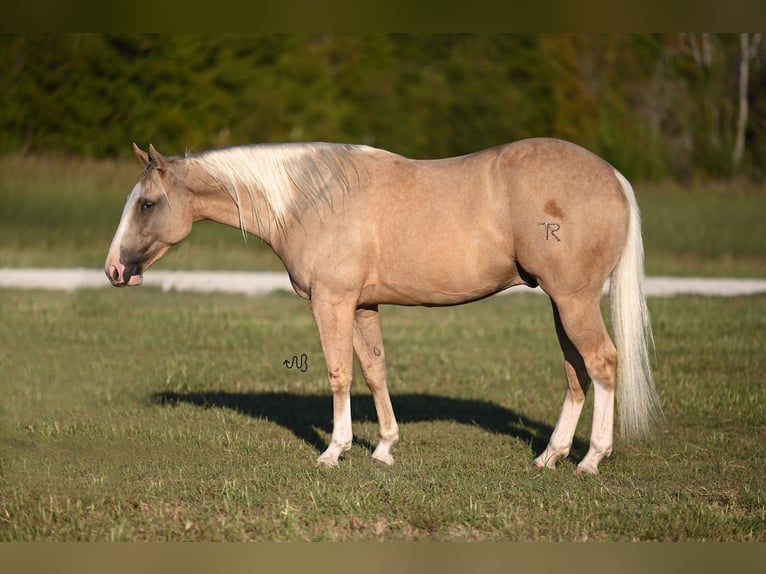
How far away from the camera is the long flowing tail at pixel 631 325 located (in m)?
6.93

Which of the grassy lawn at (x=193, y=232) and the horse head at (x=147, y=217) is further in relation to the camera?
the grassy lawn at (x=193, y=232)

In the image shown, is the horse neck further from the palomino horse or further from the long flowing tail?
the long flowing tail

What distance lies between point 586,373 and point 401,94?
59.9 feet

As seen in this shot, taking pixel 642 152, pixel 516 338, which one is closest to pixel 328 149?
pixel 516 338

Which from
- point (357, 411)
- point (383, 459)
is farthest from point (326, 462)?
point (357, 411)

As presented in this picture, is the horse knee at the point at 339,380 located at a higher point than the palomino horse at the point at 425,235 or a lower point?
lower

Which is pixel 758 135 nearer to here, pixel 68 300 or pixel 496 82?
pixel 496 82

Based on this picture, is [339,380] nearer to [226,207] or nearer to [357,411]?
[226,207]

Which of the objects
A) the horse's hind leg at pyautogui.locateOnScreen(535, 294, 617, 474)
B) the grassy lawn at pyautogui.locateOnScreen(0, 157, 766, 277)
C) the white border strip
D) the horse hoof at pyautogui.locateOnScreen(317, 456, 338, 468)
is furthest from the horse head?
the grassy lawn at pyautogui.locateOnScreen(0, 157, 766, 277)

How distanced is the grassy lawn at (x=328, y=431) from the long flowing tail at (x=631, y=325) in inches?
16.7

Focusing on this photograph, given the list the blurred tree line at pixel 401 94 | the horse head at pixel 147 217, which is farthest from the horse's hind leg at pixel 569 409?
the blurred tree line at pixel 401 94

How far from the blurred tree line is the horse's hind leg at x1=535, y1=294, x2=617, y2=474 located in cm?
1549

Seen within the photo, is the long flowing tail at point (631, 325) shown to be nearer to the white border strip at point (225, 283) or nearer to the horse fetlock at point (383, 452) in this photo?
the horse fetlock at point (383, 452)

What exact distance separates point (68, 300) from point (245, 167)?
25.5 ft
